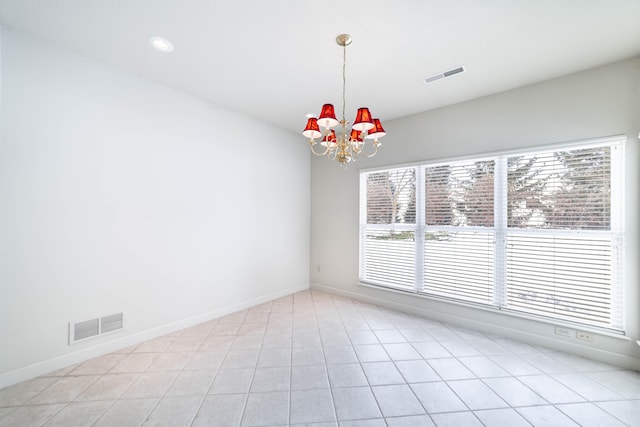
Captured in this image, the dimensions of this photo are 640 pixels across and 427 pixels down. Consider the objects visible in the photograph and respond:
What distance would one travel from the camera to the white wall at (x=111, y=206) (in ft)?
6.81

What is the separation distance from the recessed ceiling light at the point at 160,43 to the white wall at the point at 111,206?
26.8 inches

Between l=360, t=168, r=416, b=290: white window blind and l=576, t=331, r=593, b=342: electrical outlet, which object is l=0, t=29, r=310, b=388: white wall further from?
l=576, t=331, r=593, b=342: electrical outlet

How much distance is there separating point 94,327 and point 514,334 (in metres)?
4.34

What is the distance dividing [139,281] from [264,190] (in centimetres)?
200

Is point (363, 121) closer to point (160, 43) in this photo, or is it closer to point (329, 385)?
point (160, 43)

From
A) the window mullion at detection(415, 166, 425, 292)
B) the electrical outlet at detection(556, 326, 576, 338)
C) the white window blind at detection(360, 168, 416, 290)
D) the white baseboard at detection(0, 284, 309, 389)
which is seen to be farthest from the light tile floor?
the white window blind at detection(360, 168, 416, 290)

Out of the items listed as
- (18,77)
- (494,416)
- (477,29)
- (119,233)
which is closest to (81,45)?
(18,77)

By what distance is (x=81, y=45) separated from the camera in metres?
2.25

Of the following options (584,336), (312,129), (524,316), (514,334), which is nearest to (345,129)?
(312,129)

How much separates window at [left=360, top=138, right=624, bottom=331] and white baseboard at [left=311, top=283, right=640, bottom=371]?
24 centimetres

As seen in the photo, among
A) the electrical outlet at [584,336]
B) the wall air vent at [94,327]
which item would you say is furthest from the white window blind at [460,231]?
the wall air vent at [94,327]

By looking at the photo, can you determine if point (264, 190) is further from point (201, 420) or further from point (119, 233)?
point (201, 420)

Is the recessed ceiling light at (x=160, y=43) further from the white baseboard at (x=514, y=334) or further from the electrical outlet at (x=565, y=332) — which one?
the electrical outlet at (x=565, y=332)

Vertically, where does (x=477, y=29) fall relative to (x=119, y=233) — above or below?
above
